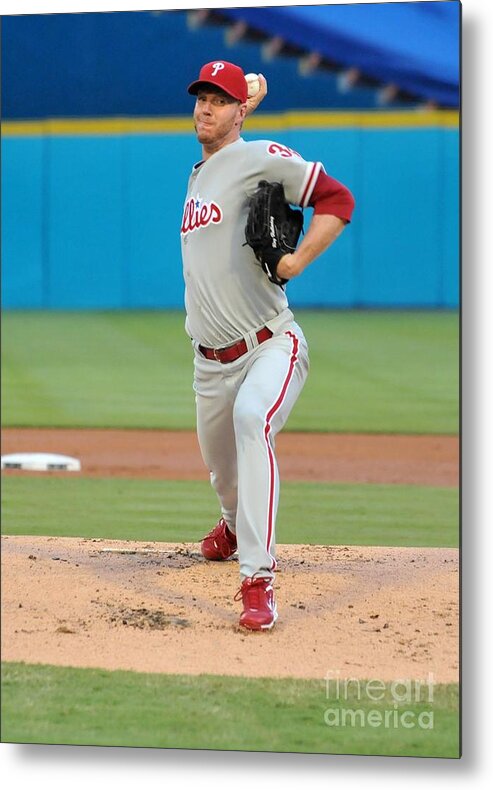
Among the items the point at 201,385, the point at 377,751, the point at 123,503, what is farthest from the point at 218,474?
the point at 123,503

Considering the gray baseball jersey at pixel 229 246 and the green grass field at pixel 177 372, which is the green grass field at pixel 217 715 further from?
the green grass field at pixel 177 372

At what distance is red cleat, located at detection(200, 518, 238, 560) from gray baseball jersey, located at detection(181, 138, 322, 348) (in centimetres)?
90

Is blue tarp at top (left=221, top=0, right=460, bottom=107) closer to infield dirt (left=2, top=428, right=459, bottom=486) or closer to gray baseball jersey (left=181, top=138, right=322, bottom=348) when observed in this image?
gray baseball jersey (left=181, top=138, right=322, bottom=348)

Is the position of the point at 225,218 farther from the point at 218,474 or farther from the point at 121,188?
the point at 121,188

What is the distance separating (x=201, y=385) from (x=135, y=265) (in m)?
10.0

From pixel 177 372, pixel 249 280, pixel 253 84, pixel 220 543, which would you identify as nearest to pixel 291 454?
pixel 220 543

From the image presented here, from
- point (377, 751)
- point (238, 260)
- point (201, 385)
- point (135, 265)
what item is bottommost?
point (135, 265)

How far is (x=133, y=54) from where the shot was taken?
1156 cm

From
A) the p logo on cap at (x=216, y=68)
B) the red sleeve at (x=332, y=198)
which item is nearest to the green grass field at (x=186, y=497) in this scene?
the red sleeve at (x=332, y=198)

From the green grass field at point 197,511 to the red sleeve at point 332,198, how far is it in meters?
2.36

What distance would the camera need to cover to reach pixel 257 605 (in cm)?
381

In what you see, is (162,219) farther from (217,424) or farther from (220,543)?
(217,424)
